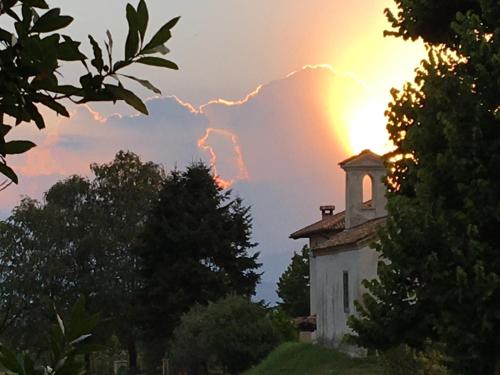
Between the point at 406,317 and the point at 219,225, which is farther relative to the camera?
the point at 219,225

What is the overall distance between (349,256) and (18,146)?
108 feet

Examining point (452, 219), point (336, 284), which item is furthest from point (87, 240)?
point (452, 219)

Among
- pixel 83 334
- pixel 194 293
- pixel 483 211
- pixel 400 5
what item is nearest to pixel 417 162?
pixel 483 211

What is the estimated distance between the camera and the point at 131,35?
2199mm

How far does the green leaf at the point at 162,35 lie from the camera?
2.26 m

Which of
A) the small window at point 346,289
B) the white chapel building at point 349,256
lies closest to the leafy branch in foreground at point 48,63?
the white chapel building at point 349,256

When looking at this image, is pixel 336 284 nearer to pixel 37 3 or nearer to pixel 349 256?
pixel 349 256

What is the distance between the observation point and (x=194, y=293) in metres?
46.6

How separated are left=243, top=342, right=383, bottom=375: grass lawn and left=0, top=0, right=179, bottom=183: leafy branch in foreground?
25.7m

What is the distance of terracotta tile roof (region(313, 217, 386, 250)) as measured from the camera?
33.6m

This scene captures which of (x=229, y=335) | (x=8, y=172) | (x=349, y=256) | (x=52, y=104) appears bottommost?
(x=8, y=172)

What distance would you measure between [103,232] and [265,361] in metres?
26.6

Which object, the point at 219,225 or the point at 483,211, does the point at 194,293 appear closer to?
the point at 219,225

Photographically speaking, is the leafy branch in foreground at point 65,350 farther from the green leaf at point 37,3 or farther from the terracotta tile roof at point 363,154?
the terracotta tile roof at point 363,154
